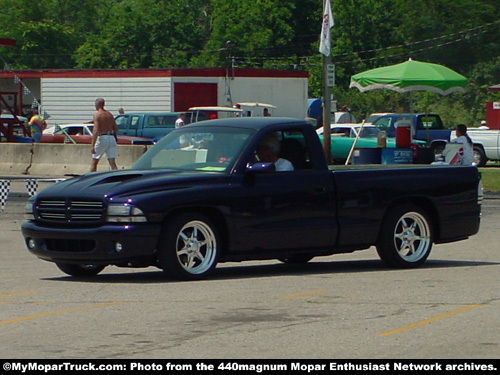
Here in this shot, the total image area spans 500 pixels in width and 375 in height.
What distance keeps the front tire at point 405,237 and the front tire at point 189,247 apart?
6.74 ft

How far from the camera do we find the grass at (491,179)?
84.9ft

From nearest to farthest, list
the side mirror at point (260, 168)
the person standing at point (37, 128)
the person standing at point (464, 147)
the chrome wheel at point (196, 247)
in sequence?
the chrome wheel at point (196, 247) < the side mirror at point (260, 168) < the person standing at point (464, 147) < the person standing at point (37, 128)

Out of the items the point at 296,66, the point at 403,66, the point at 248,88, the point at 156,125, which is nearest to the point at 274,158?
the point at 403,66

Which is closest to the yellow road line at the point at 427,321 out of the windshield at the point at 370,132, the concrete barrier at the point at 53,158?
the concrete barrier at the point at 53,158

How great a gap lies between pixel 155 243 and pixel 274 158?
175 centimetres

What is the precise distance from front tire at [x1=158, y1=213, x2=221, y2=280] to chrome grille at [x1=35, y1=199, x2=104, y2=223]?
0.67 metres

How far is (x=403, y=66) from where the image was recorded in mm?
26234

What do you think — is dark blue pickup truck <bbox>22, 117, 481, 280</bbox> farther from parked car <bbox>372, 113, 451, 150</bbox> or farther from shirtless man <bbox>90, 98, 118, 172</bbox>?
parked car <bbox>372, 113, 451, 150</bbox>

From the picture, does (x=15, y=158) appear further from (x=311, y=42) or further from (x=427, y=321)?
(x=311, y=42)

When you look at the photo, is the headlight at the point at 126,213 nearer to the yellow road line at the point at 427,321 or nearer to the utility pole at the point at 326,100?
the yellow road line at the point at 427,321

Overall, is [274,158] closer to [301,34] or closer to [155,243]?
[155,243]

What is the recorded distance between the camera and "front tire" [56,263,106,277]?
35.9ft

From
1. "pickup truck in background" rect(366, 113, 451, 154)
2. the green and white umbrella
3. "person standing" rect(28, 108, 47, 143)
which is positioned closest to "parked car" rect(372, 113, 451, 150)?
"pickup truck in background" rect(366, 113, 451, 154)

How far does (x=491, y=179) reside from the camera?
28.4 meters
